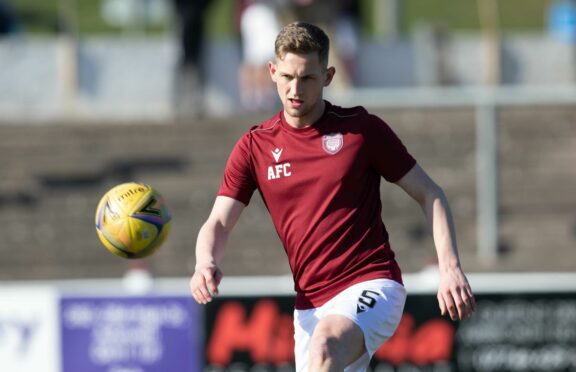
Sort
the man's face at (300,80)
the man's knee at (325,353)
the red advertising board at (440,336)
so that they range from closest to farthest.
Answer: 1. the man's knee at (325,353)
2. the man's face at (300,80)
3. the red advertising board at (440,336)

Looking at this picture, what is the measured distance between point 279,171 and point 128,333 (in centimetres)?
501

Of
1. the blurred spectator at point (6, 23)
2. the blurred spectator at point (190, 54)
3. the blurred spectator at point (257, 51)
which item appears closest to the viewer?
the blurred spectator at point (190, 54)

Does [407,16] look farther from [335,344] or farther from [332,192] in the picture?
[335,344]

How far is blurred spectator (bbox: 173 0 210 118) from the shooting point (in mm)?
14617

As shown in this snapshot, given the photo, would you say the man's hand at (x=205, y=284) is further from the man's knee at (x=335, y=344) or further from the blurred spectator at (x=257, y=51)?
the blurred spectator at (x=257, y=51)

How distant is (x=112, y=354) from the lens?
37.7ft

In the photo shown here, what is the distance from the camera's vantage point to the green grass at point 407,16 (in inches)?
1056

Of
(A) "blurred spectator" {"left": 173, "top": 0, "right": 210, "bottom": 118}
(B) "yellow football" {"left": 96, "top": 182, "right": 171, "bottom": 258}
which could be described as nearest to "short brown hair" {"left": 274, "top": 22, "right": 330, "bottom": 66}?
(B) "yellow football" {"left": 96, "top": 182, "right": 171, "bottom": 258}

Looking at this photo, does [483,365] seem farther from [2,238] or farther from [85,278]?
[2,238]

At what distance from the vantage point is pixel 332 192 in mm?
6762

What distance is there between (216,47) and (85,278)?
3741mm

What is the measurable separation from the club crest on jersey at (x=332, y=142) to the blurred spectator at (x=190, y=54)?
805 cm

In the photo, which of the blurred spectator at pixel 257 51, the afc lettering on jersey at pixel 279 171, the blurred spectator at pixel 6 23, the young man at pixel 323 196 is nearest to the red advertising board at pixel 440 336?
the blurred spectator at pixel 257 51

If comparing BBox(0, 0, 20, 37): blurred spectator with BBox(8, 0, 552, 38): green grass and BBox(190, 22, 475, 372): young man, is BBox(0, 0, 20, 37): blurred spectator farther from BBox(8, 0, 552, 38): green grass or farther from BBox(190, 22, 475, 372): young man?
BBox(190, 22, 475, 372): young man
